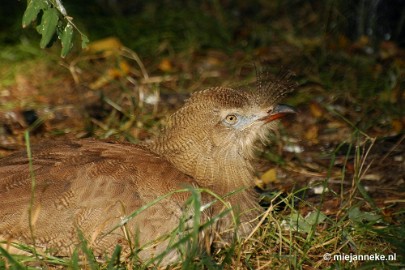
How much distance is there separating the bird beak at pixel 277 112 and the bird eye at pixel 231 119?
5.4 inches

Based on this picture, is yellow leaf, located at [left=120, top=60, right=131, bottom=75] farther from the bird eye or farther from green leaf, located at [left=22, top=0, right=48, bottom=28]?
green leaf, located at [left=22, top=0, right=48, bottom=28]

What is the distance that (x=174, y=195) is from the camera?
3990 mm

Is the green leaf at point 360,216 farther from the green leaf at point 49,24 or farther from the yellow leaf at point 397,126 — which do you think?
the green leaf at point 49,24

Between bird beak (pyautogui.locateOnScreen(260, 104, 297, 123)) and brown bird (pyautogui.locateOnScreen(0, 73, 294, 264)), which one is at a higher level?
bird beak (pyautogui.locateOnScreen(260, 104, 297, 123))

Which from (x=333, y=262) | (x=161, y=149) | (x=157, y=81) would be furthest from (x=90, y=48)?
(x=333, y=262)

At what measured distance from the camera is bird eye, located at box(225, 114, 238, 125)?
4.33m

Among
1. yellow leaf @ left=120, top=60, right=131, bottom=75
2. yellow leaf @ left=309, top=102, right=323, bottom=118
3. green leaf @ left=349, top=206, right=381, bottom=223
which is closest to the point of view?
green leaf @ left=349, top=206, right=381, bottom=223

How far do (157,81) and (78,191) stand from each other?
8.50 ft

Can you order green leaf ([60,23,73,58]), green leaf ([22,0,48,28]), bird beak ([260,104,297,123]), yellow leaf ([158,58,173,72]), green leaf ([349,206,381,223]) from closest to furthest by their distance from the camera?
green leaf ([22,0,48,28]) < green leaf ([60,23,73,58]) < green leaf ([349,206,381,223]) < bird beak ([260,104,297,123]) < yellow leaf ([158,58,173,72])

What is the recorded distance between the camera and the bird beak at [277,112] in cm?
428

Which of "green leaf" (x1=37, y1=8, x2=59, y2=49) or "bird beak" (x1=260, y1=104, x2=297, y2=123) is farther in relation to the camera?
"bird beak" (x1=260, y1=104, x2=297, y2=123)

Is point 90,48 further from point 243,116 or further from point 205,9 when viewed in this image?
point 243,116

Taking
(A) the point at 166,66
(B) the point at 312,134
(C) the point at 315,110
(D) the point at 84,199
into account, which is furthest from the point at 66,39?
(A) the point at 166,66

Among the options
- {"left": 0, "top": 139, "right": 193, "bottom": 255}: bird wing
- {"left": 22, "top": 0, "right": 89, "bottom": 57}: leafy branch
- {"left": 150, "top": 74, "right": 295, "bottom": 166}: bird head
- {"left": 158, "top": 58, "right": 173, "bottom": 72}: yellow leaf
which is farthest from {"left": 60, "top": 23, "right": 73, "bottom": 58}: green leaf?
{"left": 158, "top": 58, "right": 173, "bottom": 72}: yellow leaf
